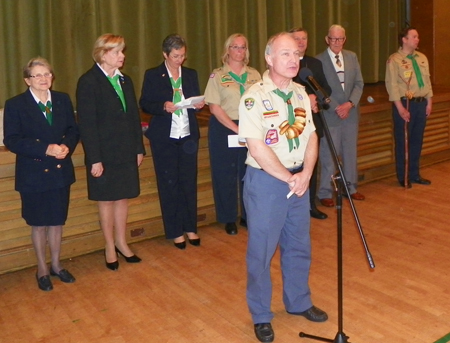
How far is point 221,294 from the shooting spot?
3617 millimetres

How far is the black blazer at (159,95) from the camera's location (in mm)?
4168

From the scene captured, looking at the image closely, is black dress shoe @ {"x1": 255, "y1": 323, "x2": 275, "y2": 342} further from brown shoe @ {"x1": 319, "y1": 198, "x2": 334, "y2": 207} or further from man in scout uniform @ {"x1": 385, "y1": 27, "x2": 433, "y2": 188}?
man in scout uniform @ {"x1": 385, "y1": 27, "x2": 433, "y2": 188}

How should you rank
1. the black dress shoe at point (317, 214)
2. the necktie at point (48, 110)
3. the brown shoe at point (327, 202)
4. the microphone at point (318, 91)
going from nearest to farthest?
the microphone at point (318, 91) < the necktie at point (48, 110) < the black dress shoe at point (317, 214) < the brown shoe at point (327, 202)

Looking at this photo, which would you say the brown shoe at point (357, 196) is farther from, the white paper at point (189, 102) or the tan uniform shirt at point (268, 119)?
the tan uniform shirt at point (268, 119)

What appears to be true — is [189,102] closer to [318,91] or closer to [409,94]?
[318,91]

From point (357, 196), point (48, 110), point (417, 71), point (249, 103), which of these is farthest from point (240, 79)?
point (417, 71)

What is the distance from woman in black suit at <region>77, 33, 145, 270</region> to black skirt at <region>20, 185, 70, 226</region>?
244mm

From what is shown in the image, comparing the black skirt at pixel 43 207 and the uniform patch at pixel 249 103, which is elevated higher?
the uniform patch at pixel 249 103

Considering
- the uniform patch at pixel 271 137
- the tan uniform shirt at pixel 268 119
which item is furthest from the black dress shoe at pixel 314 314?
the uniform patch at pixel 271 137

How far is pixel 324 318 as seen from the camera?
3215 mm

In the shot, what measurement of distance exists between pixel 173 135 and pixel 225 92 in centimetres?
51

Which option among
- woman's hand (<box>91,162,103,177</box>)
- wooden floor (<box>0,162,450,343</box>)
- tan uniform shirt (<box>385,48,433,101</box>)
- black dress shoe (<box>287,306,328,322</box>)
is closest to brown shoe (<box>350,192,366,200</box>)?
wooden floor (<box>0,162,450,343</box>)

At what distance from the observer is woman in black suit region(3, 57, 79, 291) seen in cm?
356

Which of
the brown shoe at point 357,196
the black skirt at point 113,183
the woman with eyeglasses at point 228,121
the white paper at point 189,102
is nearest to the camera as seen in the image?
the black skirt at point 113,183
